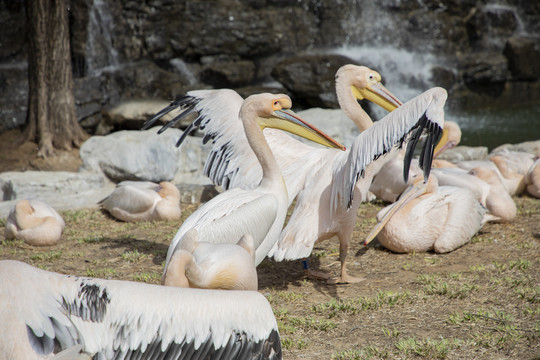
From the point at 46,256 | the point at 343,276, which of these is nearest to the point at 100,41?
the point at 46,256

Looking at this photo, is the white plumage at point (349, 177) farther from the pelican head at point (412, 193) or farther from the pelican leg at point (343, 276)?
the pelican head at point (412, 193)

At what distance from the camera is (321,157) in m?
4.14

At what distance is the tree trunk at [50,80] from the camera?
7375 mm

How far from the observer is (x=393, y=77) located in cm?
1252

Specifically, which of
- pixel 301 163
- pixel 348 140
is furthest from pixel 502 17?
pixel 301 163

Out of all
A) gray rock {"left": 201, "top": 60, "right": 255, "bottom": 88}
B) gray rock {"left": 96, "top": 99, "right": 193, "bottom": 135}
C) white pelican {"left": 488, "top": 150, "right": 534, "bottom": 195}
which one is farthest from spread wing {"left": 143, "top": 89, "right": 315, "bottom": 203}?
gray rock {"left": 201, "top": 60, "right": 255, "bottom": 88}

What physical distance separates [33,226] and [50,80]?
334cm

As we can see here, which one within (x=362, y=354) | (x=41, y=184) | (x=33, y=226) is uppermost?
(x=362, y=354)

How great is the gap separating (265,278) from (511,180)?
316 centimetres

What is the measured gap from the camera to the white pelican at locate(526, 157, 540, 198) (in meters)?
5.79

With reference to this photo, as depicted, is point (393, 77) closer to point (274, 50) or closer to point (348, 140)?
point (274, 50)

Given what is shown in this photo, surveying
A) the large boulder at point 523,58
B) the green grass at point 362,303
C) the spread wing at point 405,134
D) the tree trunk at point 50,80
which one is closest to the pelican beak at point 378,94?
the spread wing at point 405,134

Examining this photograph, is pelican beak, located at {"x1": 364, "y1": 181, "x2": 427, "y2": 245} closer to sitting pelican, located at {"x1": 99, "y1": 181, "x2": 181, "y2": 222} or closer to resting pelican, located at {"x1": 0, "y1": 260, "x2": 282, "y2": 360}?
sitting pelican, located at {"x1": 99, "y1": 181, "x2": 181, "y2": 222}

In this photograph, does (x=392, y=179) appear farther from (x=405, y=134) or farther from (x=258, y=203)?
(x=258, y=203)
